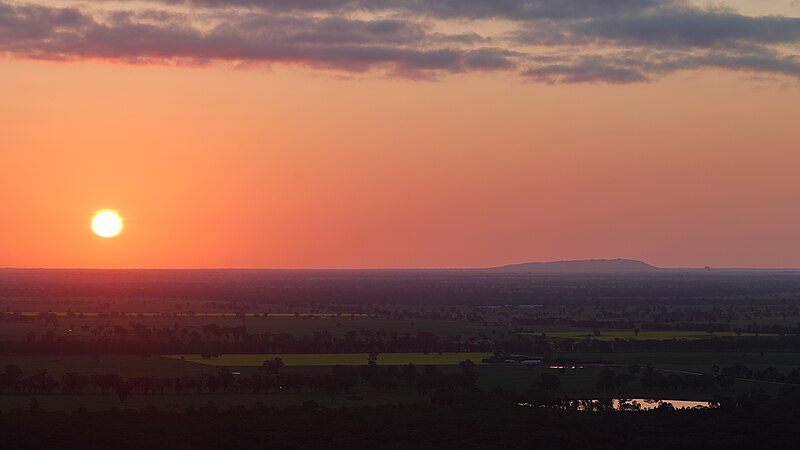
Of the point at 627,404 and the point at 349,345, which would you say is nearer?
the point at 627,404

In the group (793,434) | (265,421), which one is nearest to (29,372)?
(265,421)

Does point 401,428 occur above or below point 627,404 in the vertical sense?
below

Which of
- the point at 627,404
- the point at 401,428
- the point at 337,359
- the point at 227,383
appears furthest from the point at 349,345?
the point at 401,428

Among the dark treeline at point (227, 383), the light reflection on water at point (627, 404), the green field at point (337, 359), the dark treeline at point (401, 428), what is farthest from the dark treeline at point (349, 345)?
the dark treeline at point (401, 428)

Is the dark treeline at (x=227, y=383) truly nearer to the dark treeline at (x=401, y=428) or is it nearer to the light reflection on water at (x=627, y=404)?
the light reflection on water at (x=627, y=404)

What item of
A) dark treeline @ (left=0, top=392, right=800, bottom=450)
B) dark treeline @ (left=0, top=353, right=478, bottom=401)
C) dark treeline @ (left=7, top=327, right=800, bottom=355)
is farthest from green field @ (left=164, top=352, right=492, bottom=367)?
dark treeline @ (left=0, top=392, right=800, bottom=450)

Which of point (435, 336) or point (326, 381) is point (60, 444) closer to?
point (326, 381)

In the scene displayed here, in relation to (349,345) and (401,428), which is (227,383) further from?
(349,345)

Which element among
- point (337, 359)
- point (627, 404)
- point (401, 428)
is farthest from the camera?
point (337, 359)
